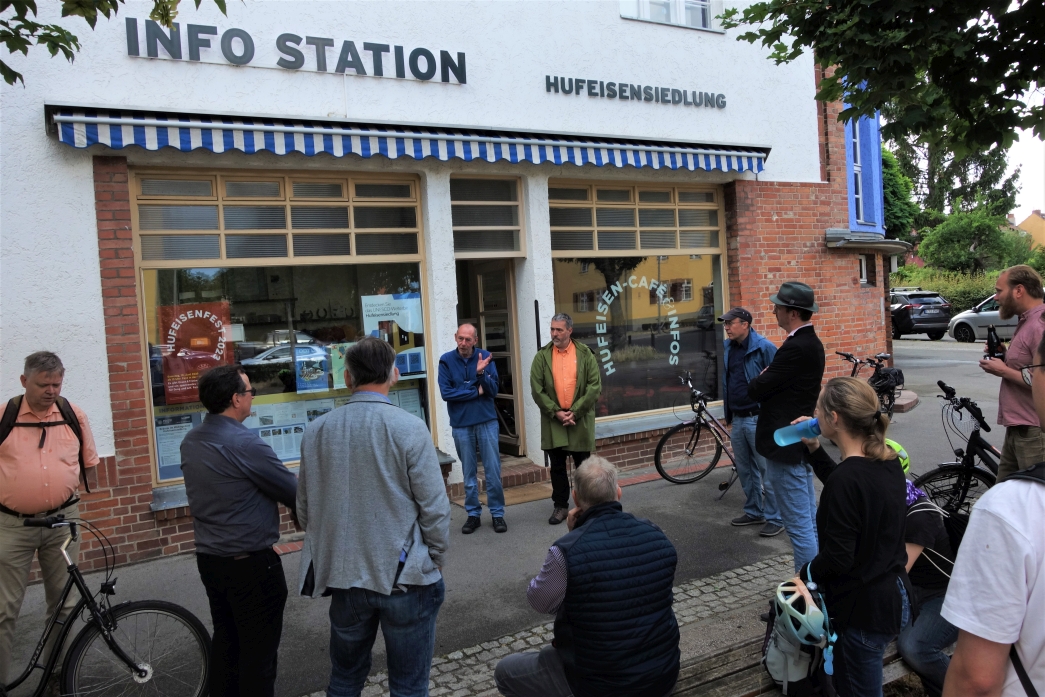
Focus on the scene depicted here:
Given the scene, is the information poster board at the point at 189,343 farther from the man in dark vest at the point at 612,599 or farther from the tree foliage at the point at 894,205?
the tree foliage at the point at 894,205

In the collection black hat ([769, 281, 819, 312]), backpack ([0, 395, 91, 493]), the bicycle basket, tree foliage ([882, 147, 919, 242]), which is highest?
tree foliage ([882, 147, 919, 242])

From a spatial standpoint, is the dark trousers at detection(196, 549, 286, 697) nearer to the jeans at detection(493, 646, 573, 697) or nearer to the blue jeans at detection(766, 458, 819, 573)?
the jeans at detection(493, 646, 573, 697)

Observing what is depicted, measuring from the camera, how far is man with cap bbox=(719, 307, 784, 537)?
20.6 feet

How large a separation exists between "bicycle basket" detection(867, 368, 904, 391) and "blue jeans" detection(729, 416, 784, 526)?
2.88 m

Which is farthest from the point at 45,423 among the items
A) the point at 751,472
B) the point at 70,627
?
the point at 751,472

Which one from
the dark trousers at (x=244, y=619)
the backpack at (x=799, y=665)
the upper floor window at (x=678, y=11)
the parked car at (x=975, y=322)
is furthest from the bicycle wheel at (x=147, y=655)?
the parked car at (x=975, y=322)

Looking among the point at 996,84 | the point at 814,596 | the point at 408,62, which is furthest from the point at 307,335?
the point at 996,84

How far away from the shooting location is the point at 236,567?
11.1 feet

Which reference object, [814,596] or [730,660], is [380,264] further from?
[814,596]

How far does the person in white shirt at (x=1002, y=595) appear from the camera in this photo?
64.8 inches

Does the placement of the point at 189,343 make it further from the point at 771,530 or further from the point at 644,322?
the point at 771,530

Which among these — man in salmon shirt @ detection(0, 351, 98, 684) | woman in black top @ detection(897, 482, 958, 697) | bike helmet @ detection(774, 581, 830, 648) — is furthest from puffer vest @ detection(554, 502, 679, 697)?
man in salmon shirt @ detection(0, 351, 98, 684)

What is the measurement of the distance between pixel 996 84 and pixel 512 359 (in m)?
5.04

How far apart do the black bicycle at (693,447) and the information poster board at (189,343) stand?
4.28 m
